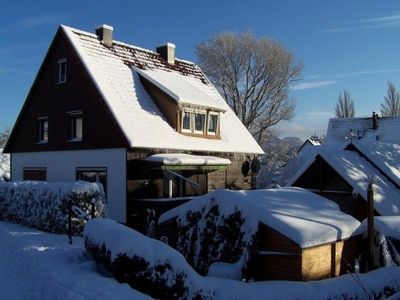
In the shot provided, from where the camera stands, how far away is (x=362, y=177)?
1305 cm

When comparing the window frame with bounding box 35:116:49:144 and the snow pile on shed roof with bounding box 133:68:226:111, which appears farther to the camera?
the window frame with bounding box 35:116:49:144

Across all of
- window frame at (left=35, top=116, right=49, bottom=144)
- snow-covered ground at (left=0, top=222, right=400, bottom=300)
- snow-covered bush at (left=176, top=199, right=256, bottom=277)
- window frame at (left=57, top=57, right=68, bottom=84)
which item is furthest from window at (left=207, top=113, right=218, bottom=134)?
snow-covered ground at (left=0, top=222, right=400, bottom=300)

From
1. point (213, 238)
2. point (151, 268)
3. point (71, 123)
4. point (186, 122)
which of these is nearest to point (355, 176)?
point (213, 238)

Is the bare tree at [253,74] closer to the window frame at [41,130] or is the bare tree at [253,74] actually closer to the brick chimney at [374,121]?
the brick chimney at [374,121]

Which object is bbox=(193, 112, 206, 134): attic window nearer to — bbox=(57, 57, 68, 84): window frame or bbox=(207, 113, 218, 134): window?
bbox=(207, 113, 218, 134): window

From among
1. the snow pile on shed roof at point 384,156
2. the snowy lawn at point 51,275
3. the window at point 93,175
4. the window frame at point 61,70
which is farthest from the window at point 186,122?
the snowy lawn at point 51,275

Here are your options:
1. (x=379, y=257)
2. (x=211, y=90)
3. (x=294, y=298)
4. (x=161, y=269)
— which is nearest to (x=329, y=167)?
(x=379, y=257)

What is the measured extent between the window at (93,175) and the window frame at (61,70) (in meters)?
4.49

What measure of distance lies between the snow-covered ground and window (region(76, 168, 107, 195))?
24.5 ft

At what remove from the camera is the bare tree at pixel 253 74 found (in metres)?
41.7

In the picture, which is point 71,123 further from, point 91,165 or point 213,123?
point 213,123

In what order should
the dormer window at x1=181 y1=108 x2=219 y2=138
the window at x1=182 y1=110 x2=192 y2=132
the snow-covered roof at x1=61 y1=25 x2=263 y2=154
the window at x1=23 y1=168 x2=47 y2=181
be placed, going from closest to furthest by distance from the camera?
the snow-covered roof at x1=61 y1=25 x2=263 y2=154, the window at x1=182 y1=110 x2=192 y2=132, the dormer window at x1=181 y1=108 x2=219 y2=138, the window at x1=23 y1=168 x2=47 y2=181

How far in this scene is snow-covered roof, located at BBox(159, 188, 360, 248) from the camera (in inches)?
343

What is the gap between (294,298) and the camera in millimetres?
7820
